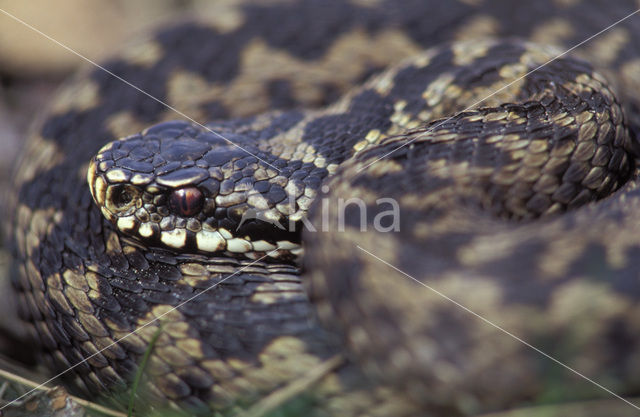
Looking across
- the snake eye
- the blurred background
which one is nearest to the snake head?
the snake eye

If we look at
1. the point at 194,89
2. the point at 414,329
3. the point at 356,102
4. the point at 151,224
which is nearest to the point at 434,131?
the point at 356,102

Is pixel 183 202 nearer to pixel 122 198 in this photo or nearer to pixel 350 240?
pixel 122 198

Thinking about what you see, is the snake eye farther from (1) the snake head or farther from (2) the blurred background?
(2) the blurred background

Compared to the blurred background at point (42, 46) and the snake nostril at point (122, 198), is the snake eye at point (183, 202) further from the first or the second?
the blurred background at point (42, 46)

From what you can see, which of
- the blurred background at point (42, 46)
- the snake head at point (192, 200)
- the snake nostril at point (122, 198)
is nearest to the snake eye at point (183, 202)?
the snake head at point (192, 200)

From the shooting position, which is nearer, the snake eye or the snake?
the snake

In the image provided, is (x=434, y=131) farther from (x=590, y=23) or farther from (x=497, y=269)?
(x=590, y=23)

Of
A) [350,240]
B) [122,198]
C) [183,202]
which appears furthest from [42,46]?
[350,240]

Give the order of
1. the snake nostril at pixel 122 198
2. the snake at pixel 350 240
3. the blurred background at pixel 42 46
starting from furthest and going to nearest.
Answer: the blurred background at pixel 42 46 < the snake nostril at pixel 122 198 < the snake at pixel 350 240
